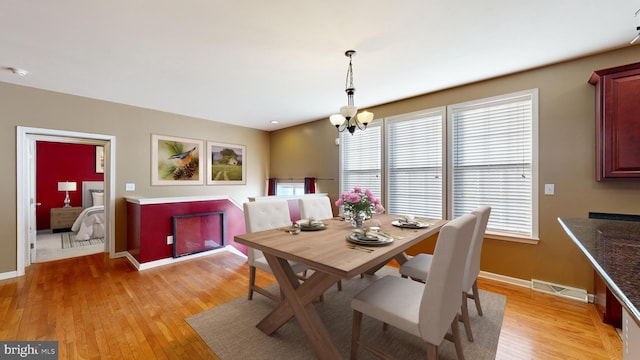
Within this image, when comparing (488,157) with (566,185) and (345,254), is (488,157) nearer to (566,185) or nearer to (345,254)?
(566,185)

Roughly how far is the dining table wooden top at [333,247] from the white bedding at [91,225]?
4.93 meters

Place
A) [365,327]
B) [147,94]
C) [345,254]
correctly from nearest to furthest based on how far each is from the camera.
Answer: [345,254] → [365,327] → [147,94]

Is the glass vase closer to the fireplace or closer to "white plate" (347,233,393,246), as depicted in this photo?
"white plate" (347,233,393,246)

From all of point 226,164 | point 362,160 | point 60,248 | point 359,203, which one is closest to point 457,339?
point 359,203

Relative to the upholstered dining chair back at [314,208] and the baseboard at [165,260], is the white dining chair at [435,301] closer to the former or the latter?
the upholstered dining chair back at [314,208]

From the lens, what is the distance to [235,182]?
5.27 m

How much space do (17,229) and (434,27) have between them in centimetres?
521

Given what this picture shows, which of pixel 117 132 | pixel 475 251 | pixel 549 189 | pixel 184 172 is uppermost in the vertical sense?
pixel 117 132

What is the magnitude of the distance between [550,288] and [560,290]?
76 mm

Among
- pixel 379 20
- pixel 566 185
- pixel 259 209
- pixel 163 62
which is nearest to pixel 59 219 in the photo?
pixel 163 62

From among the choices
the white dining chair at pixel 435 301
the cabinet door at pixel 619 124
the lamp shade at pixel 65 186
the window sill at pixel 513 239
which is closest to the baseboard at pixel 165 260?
the white dining chair at pixel 435 301

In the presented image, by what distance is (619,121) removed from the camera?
213 cm

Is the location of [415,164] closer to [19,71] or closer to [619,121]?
[619,121]

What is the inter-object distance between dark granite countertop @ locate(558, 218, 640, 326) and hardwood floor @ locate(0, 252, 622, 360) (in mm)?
974
